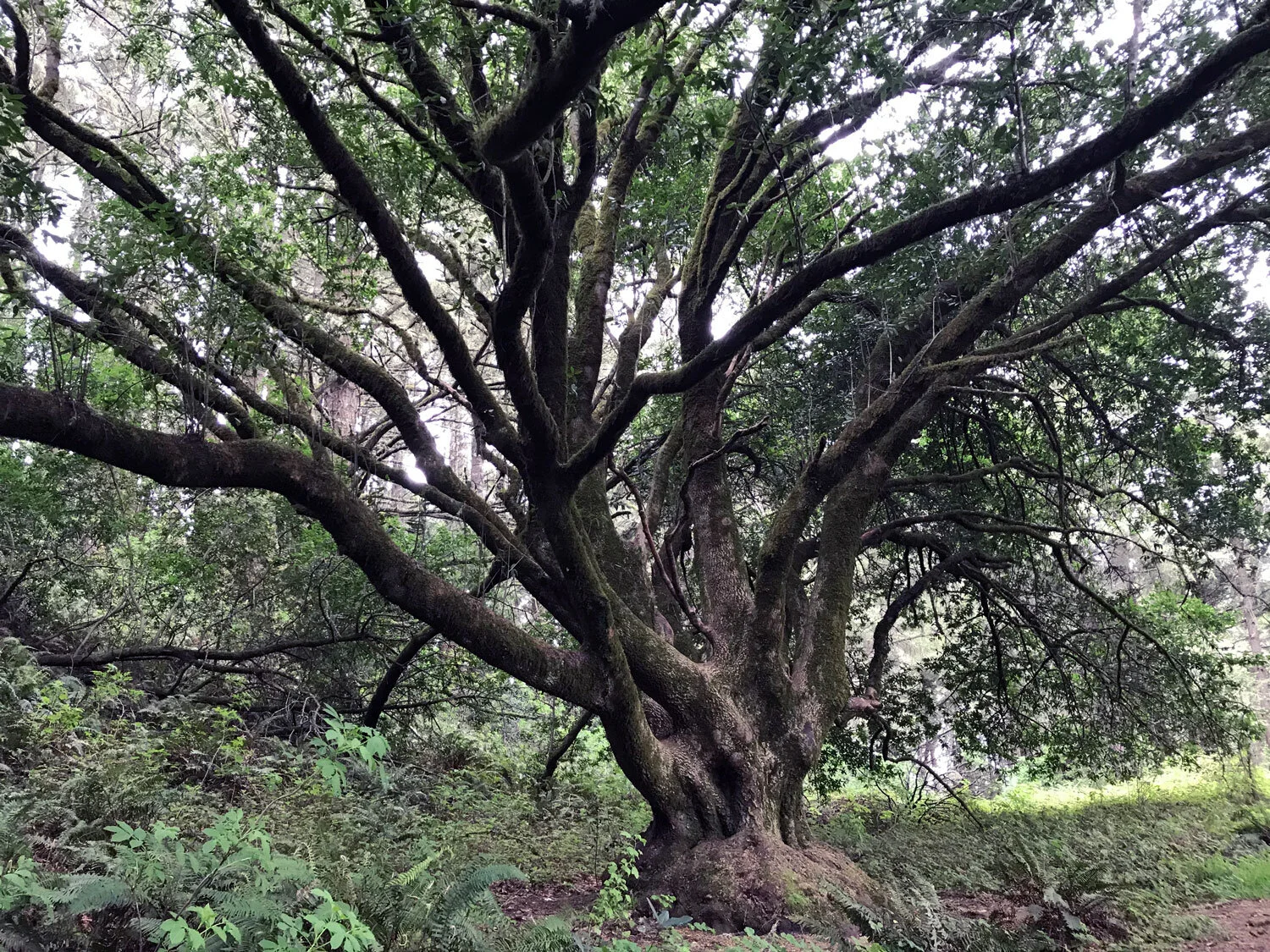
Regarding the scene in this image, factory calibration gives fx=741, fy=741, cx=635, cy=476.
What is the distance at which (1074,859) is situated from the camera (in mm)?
5293

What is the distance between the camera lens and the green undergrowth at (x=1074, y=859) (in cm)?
446

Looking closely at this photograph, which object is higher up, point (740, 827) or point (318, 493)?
point (318, 493)

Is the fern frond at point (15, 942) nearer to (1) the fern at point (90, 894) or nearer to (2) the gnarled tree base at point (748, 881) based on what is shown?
(1) the fern at point (90, 894)

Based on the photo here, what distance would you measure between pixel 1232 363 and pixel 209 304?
24.9 ft

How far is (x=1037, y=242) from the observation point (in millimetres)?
6438

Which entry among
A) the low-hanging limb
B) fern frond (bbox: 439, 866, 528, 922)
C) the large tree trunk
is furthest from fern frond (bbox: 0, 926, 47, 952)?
the large tree trunk

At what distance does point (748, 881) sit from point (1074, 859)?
2551 mm

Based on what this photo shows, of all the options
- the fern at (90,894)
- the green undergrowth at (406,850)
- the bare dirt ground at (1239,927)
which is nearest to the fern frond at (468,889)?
the green undergrowth at (406,850)

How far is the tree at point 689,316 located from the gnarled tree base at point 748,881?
30 millimetres

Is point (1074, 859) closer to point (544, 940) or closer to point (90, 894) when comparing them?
point (544, 940)

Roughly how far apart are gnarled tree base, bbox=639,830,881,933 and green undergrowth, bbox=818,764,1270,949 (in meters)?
0.40

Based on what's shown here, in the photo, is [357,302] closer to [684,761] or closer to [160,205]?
[160,205]

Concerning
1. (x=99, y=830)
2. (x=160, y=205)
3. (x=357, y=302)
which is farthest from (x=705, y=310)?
(x=99, y=830)

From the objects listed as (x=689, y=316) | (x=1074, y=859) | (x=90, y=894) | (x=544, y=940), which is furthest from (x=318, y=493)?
(x=1074, y=859)
